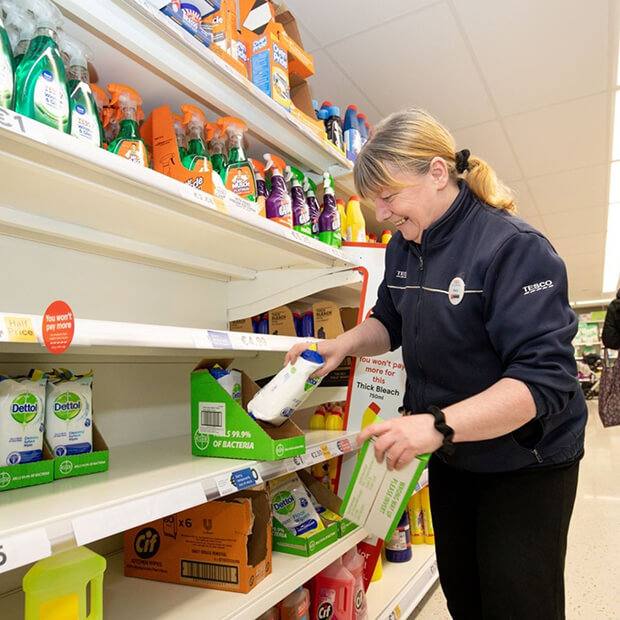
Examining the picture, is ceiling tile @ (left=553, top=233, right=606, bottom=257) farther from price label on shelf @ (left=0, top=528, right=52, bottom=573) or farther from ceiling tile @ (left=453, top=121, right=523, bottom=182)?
price label on shelf @ (left=0, top=528, right=52, bottom=573)

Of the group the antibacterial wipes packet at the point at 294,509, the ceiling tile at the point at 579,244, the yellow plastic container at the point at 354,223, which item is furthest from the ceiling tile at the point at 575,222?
the antibacterial wipes packet at the point at 294,509

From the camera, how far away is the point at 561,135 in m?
4.07

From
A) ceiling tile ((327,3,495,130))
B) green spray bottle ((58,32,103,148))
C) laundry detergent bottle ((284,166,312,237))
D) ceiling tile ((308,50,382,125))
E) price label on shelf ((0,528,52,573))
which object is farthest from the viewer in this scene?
ceiling tile ((308,50,382,125))

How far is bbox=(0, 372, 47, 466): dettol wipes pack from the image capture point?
107 centimetres

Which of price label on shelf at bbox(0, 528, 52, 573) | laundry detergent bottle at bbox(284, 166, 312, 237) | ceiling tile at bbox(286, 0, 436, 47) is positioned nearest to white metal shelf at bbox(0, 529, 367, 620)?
price label on shelf at bbox(0, 528, 52, 573)

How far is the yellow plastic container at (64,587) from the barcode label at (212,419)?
418 mm

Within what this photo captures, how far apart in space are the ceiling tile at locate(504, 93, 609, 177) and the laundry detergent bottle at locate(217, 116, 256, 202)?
9.33ft

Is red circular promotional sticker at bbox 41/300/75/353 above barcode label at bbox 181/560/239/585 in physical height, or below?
above

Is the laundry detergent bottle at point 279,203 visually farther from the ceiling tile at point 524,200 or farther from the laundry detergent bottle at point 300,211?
the ceiling tile at point 524,200

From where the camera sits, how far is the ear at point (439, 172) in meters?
1.37

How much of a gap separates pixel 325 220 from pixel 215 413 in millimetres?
994

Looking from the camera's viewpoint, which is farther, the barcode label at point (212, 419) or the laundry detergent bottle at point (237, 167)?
the laundry detergent bottle at point (237, 167)

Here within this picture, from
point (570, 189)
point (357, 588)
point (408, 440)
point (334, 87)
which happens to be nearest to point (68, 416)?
point (408, 440)

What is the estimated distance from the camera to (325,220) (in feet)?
6.87
